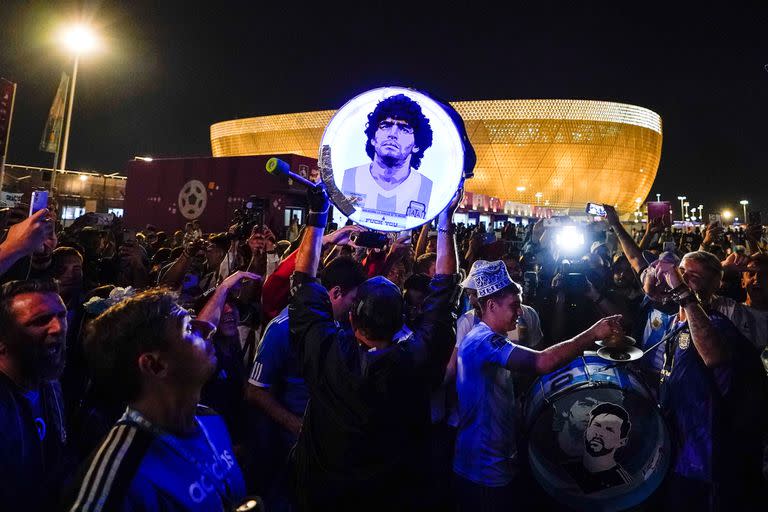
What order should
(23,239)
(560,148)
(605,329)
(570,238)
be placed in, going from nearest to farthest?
(23,239), (605,329), (570,238), (560,148)

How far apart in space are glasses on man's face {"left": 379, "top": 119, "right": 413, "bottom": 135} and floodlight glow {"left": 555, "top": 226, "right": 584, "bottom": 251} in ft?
18.9

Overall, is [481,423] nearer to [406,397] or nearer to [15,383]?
[406,397]

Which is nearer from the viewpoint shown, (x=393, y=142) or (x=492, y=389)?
(x=393, y=142)

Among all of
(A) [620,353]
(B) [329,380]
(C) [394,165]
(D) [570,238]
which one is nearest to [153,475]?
(B) [329,380]

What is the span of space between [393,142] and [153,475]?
2.00 meters

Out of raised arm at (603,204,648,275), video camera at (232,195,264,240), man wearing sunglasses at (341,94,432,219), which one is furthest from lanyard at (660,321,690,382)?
video camera at (232,195,264,240)

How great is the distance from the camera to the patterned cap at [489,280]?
3016 mm

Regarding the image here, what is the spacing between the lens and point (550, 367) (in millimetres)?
2664

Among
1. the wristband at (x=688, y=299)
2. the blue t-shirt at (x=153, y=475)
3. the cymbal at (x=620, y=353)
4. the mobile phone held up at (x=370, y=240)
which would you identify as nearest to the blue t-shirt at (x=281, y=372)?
the mobile phone held up at (x=370, y=240)

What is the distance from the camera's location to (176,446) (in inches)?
57.7

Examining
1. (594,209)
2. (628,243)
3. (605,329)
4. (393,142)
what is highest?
(594,209)

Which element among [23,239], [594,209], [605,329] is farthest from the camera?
[594,209]

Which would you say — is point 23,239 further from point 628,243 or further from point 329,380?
point 628,243

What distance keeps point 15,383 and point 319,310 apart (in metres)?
1.34
